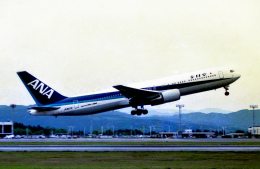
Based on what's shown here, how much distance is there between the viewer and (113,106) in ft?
222

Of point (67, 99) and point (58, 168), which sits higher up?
point (67, 99)

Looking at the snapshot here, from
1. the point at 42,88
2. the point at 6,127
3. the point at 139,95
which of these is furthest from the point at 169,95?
the point at 6,127

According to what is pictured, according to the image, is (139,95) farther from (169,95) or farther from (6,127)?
(6,127)

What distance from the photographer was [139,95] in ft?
220

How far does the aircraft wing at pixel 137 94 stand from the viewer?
6575cm

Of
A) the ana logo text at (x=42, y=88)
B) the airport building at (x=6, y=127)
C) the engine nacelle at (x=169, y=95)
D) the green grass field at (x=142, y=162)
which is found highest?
the ana logo text at (x=42, y=88)

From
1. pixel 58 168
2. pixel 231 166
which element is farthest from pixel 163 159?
pixel 58 168

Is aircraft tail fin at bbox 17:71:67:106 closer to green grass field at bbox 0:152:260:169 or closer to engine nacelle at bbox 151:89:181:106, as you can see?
engine nacelle at bbox 151:89:181:106

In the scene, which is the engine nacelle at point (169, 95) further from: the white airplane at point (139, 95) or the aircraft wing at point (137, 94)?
the aircraft wing at point (137, 94)

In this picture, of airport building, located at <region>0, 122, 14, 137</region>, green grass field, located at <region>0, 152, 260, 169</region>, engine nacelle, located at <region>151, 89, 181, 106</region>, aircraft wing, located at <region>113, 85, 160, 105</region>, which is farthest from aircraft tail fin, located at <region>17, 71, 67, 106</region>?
airport building, located at <region>0, 122, 14, 137</region>

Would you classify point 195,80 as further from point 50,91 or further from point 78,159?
point 78,159

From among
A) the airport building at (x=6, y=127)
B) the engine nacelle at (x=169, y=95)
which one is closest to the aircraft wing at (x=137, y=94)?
the engine nacelle at (x=169, y=95)

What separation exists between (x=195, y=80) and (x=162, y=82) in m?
5.06

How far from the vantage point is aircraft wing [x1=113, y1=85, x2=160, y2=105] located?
6575cm
